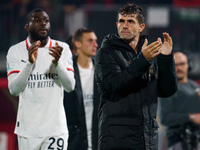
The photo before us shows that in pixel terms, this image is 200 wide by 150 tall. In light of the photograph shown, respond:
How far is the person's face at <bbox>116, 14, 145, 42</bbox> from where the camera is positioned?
3193 mm

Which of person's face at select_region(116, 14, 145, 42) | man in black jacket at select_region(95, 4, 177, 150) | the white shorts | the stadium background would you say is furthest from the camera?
the stadium background

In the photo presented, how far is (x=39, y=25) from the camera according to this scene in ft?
12.1

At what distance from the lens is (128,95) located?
3062 millimetres

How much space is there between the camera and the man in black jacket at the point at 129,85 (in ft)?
9.69

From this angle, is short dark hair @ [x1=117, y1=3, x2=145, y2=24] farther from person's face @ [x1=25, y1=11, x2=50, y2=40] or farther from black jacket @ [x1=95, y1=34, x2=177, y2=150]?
person's face @ [x1=25, y1=11, x2=50, y2=40]

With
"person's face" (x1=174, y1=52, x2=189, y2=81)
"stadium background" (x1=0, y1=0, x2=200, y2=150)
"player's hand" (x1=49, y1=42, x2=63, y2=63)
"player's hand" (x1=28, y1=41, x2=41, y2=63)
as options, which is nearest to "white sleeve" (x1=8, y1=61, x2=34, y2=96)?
"player's hand" (x1=28, y1=41, x2=41, y2=63)

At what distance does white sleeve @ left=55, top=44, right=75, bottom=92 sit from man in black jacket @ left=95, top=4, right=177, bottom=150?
487 millimetres

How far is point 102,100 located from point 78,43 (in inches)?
82.7

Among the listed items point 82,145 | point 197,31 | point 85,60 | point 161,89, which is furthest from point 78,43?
point 197,31

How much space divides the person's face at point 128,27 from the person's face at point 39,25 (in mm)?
775

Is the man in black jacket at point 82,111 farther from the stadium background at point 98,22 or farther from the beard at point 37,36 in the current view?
the stadium background at point 98,22

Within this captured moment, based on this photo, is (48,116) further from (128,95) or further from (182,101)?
(182,101)

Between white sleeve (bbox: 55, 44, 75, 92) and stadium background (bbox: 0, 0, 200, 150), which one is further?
stadium background (bbox: 0, 0, 200, 150)

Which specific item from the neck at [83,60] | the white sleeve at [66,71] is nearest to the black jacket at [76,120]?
the neck at [83,60]
